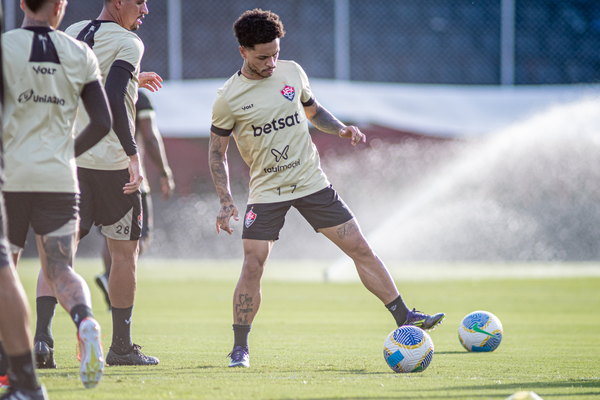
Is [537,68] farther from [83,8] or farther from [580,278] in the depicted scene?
[83,8]

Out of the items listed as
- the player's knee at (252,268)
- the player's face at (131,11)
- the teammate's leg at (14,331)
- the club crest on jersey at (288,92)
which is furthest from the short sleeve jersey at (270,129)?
the teammate's leg at (14,331)

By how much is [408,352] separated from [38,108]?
8.36ft

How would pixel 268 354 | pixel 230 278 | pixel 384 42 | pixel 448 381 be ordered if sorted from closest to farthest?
pixel 448 381
pixel 268 354
pixel 230 278
pixel 384 42

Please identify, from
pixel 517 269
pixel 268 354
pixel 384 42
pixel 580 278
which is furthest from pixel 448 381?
pixel 384 42

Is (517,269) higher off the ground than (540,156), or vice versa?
(540,156)

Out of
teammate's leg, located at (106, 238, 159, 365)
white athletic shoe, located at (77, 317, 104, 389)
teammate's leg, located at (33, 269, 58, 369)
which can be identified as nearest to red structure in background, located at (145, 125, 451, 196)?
teammate's leg, located at (106, 238, 159, 365)

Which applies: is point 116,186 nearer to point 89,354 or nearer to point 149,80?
point 149,80

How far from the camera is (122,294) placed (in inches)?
196

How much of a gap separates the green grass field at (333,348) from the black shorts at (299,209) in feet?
2.85

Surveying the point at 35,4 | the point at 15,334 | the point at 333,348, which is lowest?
the point at 333,348

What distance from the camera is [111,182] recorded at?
482cm

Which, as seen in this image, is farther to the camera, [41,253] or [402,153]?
[402,153]

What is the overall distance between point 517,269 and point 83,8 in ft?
47.9

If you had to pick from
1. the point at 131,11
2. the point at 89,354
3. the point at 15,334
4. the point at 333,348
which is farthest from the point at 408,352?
the point at 131,11
